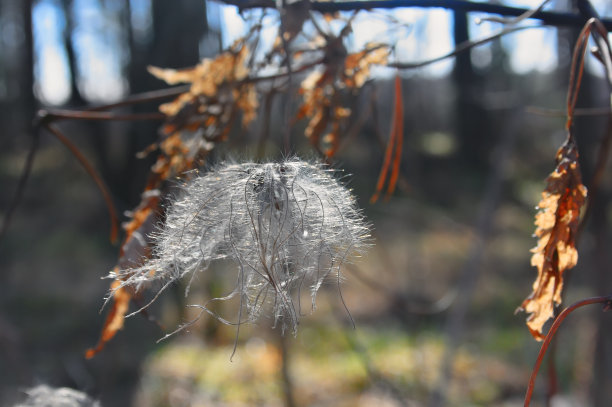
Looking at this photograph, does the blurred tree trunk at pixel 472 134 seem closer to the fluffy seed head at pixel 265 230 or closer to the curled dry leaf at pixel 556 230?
the curled dry leaf at pixel 556 230

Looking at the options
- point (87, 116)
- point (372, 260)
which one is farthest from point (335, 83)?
point (372, 260)

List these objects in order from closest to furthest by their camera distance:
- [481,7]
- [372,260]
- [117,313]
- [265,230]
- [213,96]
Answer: [265,230], [481,7], [117,313], [213,96], [372,260]

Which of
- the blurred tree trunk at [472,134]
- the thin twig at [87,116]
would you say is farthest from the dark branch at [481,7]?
the blurred tree trunk at [472,134]

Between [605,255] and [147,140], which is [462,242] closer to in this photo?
[147,140]

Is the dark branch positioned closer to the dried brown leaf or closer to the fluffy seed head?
the fluffy seed head

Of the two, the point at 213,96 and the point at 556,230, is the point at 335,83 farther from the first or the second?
the point at 556,230
